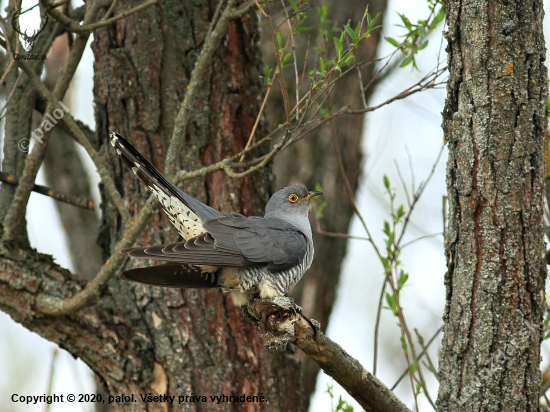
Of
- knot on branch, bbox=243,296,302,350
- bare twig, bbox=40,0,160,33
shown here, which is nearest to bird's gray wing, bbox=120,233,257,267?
knot on branch, bbox=243,296,302,350

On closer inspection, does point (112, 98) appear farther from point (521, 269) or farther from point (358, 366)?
point (521, 269)

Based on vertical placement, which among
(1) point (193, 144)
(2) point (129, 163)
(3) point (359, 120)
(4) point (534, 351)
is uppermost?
(3) point (359, 120)

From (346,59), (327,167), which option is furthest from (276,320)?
(327,167)

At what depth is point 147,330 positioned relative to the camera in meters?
3.89

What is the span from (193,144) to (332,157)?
2626 mm

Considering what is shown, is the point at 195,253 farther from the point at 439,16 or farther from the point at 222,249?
the point at 439,16

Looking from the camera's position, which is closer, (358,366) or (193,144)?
(358,366)

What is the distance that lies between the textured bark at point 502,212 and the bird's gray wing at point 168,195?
1.71 m

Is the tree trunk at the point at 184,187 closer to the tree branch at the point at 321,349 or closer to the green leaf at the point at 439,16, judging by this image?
the tree branch at the point at 321,349

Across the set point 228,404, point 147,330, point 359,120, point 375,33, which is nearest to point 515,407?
point 228,404

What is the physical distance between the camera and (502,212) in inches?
108

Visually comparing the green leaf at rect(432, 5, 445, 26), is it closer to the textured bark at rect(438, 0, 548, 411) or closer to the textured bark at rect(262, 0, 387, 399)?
the textured bark at rect(438, 0, 548, 411)

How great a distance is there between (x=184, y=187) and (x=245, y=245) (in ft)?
3.29

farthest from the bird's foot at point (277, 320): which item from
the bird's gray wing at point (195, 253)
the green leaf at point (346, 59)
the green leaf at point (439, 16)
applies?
the green leaf at point (439, 16)
